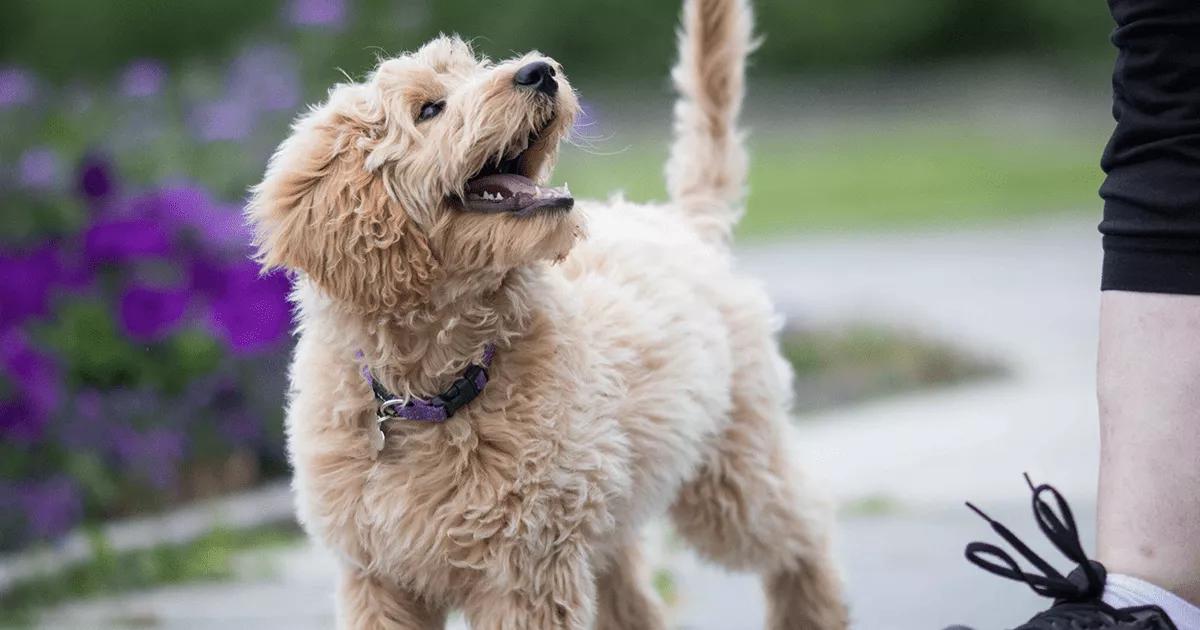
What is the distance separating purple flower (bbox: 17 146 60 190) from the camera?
636 cm

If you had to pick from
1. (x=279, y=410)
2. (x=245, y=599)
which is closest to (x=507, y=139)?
(x=245, y=599)

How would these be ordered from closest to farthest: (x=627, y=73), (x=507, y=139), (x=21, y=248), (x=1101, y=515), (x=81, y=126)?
(x=1101, y=515) → (x=507, y=139) → (x=21, y=248) → (x=81, y=126) → (x=627, y=73)

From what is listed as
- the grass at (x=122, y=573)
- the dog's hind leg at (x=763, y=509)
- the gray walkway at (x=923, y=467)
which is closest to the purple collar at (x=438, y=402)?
the dog's hind leg at (x=763, y=509)

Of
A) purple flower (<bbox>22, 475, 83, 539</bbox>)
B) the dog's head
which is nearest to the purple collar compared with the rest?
the dog's head

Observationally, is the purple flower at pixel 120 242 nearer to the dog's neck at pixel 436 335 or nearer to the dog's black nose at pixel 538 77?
the dog's neck at pixel 436 335

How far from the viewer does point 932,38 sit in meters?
23.3

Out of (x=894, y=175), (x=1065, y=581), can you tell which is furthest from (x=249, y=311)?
(x=894, y=175)

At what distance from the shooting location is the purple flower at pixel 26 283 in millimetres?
5594

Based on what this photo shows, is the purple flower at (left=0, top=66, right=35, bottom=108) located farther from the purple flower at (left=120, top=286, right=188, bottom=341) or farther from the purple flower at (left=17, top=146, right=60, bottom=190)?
the purple flower at (left=120, top=286, right=188, bottom=341)

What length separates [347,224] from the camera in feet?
10.3

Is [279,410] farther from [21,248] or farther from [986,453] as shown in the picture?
[986,453]

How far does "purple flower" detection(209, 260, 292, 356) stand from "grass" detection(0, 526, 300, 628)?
855mm

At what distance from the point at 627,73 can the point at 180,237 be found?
52.4ft

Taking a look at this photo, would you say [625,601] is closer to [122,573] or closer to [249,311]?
[122,573]
